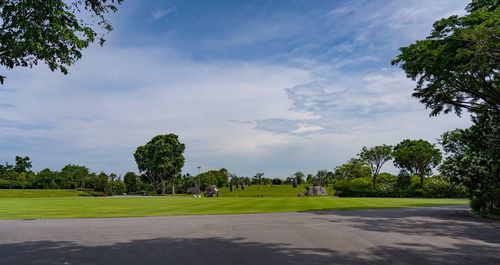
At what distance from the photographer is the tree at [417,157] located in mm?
89500

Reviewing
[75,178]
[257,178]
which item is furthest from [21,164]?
[257,178]

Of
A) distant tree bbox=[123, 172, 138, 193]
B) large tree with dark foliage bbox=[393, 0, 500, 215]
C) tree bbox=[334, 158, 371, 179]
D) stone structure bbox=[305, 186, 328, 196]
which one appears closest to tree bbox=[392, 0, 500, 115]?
large tree with dark foliage bbox=[393, 0, 500, 215]

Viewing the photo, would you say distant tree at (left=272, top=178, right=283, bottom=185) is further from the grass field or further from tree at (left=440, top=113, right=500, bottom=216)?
tree at (left=440, top=113, right=500, bottom=216)

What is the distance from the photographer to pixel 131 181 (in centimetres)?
13675

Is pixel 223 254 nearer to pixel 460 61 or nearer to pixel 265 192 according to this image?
pixel 460 61

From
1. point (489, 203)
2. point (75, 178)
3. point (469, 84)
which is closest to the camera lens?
point (469, 84)

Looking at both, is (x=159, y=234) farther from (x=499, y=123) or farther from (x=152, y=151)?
(x=152, y=151)

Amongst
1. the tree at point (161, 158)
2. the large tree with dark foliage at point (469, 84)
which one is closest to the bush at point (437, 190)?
the large tree with dark foliage at point (469, 84)

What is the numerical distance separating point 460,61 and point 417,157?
74.1 m

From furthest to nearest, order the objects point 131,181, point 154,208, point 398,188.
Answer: point 131,181, point 398,188, point 154,208

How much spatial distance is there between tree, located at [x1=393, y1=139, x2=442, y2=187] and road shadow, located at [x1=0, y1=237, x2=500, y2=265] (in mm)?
81695

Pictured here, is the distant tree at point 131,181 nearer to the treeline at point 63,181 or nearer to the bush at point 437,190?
the treeline at point 63,181

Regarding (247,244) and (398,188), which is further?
(398,188)

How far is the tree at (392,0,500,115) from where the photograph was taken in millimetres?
17969
